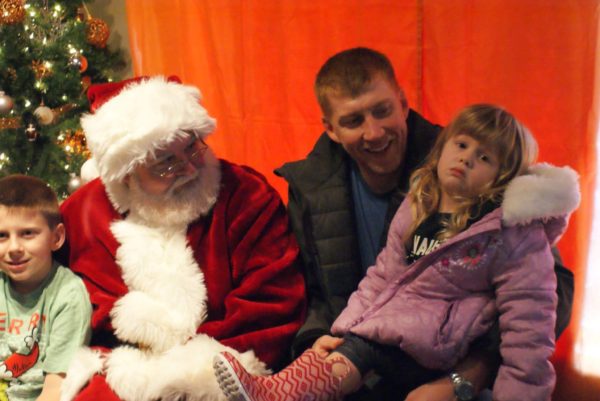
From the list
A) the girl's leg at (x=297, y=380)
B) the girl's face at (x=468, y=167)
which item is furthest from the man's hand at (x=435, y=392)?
the girl's face at (x=468, y=167)

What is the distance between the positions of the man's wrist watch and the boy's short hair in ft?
4.04

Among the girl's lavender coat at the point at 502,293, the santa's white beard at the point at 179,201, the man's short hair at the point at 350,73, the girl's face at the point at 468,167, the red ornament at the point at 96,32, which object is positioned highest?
the red ornament at the point at 96,32

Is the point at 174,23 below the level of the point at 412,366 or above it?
above

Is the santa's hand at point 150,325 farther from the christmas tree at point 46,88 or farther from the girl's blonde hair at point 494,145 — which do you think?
the christmas tree at point 46,88

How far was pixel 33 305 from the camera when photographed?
6.06ft

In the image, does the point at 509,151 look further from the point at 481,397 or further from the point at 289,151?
the point at 289,151

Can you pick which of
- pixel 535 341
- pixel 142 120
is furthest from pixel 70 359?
pixel 535 341

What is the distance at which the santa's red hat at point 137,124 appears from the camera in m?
1.71

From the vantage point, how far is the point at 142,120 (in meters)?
1.72

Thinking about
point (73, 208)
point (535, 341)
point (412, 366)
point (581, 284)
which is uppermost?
point (73, 208)

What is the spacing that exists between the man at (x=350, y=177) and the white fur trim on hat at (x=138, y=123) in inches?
14.6

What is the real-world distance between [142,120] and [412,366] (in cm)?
97

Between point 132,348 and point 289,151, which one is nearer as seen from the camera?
point 132,348

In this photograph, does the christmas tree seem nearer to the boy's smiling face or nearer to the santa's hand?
the boy's smiling face
